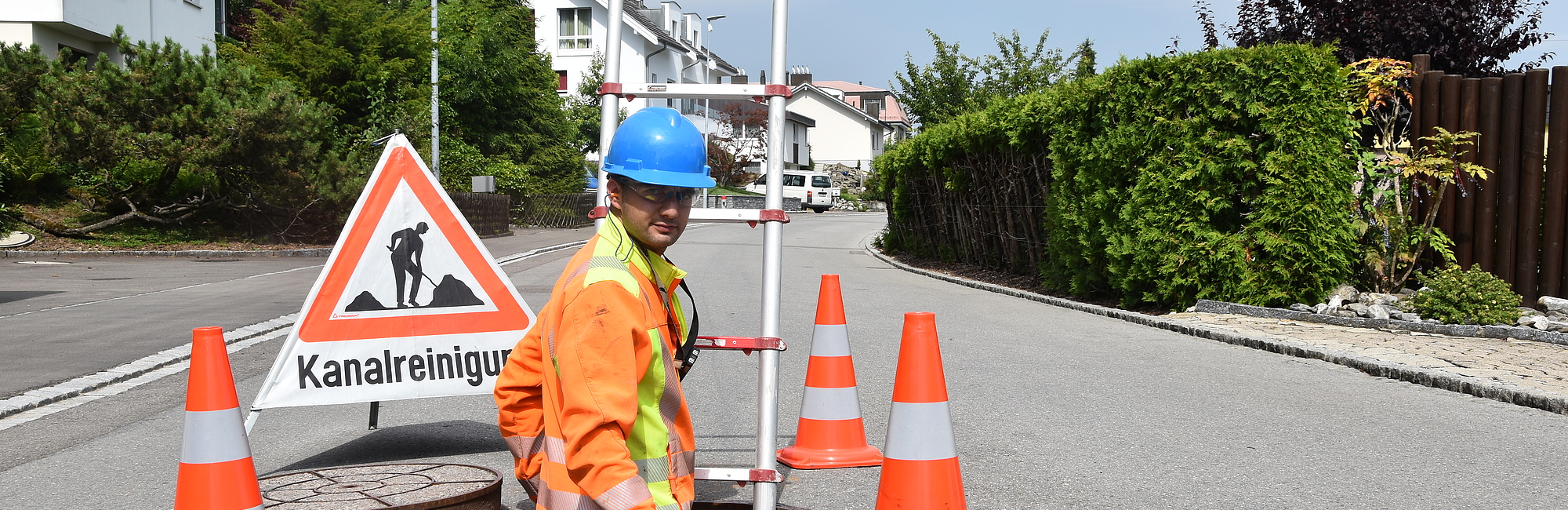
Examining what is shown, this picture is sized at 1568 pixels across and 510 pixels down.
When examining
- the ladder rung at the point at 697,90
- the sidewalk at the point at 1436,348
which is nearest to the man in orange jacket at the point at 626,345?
the ladder rung at the point at 697,90

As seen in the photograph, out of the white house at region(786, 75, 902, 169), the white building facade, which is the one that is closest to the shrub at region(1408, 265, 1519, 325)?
the white house at region(786, 75, 902, 169)

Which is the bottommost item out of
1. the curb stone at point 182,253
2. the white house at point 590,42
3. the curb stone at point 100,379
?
the curb stone at point 100,379

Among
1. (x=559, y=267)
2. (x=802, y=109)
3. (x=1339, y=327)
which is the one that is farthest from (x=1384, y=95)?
(x=802, y=109)

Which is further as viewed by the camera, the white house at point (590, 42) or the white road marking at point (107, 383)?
the white house at point (590, 42)

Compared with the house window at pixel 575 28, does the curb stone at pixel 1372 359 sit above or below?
below

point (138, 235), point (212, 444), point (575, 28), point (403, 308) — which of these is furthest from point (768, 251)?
point (575, 28)

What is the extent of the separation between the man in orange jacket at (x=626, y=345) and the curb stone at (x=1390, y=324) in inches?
351

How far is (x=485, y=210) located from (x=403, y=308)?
2600 centimetres

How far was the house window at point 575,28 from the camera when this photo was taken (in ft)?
194

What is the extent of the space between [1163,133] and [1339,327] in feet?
8.89

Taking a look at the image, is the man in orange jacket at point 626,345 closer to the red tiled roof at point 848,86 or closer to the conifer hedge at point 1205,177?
the conifer hedge at point 1205,177

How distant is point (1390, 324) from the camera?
32.6 feet

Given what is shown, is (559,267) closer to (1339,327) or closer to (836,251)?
(836,251)

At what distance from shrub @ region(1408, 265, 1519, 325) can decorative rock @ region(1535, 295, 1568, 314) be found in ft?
1.50
